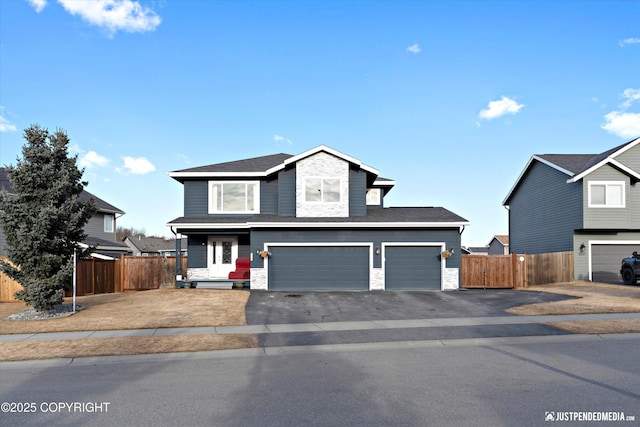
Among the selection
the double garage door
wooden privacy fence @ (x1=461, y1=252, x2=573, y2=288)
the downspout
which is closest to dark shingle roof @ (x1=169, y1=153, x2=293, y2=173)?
the downspout

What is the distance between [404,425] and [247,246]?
66.1 ft

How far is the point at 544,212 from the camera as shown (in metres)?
29.7

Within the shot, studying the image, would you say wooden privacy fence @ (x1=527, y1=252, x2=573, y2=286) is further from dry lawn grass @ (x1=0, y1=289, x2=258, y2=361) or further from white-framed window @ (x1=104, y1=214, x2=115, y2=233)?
white-framed window @ (x1=104, y1=214, x2=115, y2=233)

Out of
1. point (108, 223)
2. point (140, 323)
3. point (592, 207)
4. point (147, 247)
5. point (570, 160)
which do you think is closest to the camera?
point (140, 323)

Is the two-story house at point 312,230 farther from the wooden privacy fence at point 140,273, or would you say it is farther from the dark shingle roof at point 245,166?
the wooden privacy fence at point 140,273

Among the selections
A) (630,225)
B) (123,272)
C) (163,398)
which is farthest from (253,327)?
(630,225)

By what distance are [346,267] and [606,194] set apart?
1556 centimetres

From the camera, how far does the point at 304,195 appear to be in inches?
894

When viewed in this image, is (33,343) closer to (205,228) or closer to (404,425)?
(404,425)

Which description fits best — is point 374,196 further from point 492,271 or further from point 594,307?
point 594,307

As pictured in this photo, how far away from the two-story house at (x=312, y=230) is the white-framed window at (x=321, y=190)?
0.16ft

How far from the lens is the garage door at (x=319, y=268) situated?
21.6 metres

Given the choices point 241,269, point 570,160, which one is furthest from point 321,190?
point 570,160

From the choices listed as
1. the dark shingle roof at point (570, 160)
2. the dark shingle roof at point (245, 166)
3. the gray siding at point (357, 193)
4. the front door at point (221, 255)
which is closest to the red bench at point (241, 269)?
the front door at point (221, 255)
